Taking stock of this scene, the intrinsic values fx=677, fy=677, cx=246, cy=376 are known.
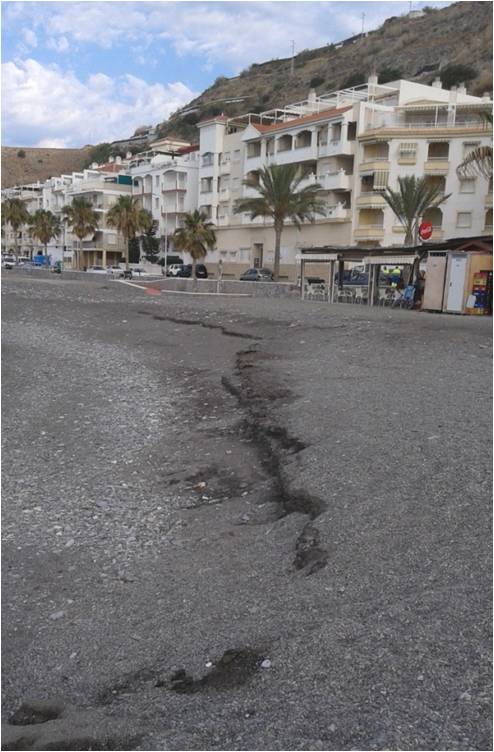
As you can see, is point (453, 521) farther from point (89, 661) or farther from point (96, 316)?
point (96, 316)

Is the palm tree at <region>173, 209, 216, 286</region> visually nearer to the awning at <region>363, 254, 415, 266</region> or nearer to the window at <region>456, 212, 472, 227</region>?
the window at <region>456, 212, 472, 227</region>

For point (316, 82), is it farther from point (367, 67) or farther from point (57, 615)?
point (57, 615)

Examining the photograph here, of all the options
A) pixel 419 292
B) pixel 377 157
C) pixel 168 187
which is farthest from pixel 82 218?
pixel 419 292

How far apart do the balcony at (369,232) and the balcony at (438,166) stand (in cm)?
527

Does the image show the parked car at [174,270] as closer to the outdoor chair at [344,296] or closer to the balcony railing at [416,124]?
the balcony railing at [416,124]

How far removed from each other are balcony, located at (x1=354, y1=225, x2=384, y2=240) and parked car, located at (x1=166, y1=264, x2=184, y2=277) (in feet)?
57.6

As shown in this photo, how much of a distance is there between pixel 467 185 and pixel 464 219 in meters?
2.34

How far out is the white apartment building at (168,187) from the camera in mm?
71875

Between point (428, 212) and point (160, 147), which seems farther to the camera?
point (160, 147)

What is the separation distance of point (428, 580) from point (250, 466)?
377 centimetres

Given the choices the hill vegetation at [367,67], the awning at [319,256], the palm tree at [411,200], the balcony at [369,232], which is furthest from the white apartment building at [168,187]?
the awning at [319,256]

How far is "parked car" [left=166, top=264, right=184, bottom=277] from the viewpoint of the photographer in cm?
6096

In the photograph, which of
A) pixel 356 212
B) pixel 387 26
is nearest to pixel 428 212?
pixel 356 212

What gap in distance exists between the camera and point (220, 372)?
1388 cm
